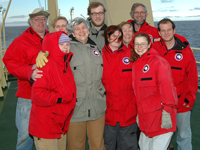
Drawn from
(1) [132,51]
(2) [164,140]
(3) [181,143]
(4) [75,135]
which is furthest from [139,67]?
(3) [181,143]

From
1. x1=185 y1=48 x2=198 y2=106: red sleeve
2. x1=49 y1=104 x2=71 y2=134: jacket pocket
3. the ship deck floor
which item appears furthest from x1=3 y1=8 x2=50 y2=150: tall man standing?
x1=185 y1=48 x2=198 y2=106: red sleeve

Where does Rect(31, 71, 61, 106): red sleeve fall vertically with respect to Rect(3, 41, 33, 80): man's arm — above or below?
below

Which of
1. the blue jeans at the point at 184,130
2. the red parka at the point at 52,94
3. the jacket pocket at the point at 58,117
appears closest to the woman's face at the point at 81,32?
the red parka at the point at 52,94

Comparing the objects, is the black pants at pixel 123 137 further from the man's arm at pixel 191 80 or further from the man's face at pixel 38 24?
the man's face at pixel 38 24

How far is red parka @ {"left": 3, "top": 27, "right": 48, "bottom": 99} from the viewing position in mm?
2424

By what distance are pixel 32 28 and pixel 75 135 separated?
1.44 metres

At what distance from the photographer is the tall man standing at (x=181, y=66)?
8.54 ft

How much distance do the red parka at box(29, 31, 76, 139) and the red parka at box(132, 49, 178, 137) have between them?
775 mm

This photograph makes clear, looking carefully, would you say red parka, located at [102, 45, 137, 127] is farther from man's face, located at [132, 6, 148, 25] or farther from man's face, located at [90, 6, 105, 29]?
man's face, located at [132, 6, 148, 25]

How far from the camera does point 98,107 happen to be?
2.47 m

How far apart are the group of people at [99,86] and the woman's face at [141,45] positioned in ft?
0.04

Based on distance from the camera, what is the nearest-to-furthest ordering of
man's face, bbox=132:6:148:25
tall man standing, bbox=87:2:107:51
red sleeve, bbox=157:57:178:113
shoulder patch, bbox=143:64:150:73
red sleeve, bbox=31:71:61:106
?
red sleeve, bbox=31:71:61:106 → red sleeve, bbox=157:57:178:113 → shoulder patch, bbox=143:64:150:73 → tall man standing, bbox=87:2:107:51 → man's face, bbox=132:6:148:25

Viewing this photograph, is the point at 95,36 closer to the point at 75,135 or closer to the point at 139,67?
the point at 139,67

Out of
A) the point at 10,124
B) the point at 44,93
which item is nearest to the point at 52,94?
the point at 44,93
